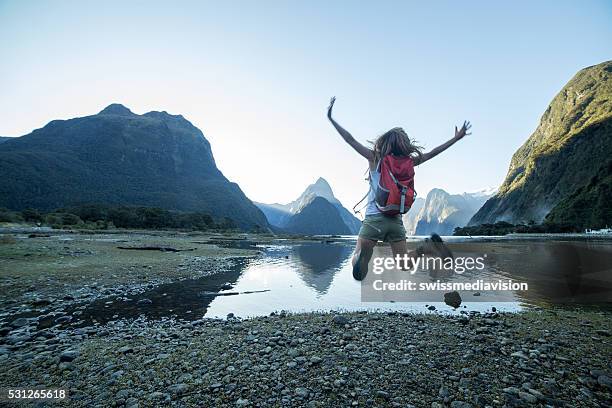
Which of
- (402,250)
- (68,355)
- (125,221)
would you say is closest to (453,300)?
(402,250)

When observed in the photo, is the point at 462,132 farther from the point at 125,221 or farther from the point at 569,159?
the point at 569,159

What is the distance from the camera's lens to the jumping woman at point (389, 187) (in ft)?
17.1

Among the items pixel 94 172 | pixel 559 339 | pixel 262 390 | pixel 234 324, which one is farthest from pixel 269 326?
pixel 94 172

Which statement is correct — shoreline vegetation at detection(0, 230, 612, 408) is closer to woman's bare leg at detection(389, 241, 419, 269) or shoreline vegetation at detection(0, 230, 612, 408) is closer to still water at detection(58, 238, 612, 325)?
still water at detection(58, 238, 612, 325)

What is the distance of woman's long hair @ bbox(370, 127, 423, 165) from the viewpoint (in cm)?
538

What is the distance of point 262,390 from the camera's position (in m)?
5.74

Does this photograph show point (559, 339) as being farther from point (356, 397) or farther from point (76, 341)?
point (76, 341)

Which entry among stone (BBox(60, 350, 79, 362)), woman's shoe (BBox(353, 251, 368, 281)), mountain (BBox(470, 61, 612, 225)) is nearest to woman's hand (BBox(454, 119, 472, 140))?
woman's shoe (BBox(353, 251, 368, 281))

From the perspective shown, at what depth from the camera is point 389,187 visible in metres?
5.20

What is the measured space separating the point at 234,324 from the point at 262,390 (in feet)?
17.8

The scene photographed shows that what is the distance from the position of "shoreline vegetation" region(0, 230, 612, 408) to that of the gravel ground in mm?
32

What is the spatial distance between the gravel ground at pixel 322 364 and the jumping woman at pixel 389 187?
2567 mm

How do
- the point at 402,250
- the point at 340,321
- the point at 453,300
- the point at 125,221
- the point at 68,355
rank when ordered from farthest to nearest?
the point at 125,221, the point at 453,300, the point at 340,321, the point at 68,355, the point at 402,250

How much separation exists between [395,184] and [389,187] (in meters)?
0.12
